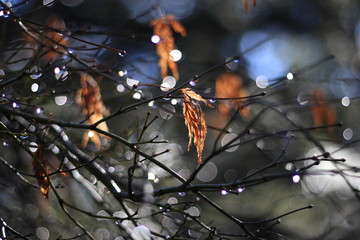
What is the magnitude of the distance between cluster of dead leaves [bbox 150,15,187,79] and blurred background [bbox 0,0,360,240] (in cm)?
5

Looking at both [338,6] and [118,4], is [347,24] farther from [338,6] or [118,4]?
[118,4]

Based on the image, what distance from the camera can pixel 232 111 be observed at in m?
2.54

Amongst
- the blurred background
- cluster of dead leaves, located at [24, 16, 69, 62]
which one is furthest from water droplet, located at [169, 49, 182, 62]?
cluster of dead leaves, located at [24, 16, 69, 62]

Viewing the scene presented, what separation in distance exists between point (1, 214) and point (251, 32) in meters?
4.69

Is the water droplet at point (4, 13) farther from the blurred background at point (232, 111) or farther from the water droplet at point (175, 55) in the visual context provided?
the water droplet at point (175, 55)

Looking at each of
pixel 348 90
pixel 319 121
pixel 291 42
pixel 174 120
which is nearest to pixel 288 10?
pixel 291 42

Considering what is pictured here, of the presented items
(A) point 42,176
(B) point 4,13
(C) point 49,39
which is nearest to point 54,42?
(C) point 49,39

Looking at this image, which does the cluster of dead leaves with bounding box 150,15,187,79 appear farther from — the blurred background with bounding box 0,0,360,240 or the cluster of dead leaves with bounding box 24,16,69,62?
the cluster of dead leaves with bounding box 24,16,69,62

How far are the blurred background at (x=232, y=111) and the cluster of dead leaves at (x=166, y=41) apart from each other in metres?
0.05

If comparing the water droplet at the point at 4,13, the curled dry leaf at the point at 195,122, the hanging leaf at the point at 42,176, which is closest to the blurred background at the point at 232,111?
the water droplet at the point at 4,13

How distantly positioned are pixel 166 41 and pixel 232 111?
25.4 inches

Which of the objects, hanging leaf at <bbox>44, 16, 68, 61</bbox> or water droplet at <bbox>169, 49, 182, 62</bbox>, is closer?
hanging leaf at <bbox>44, 16, 68, 61</bbox>

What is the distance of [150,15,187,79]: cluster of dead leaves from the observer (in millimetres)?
2018

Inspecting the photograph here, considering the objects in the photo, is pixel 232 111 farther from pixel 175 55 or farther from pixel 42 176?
pixel 42 176
